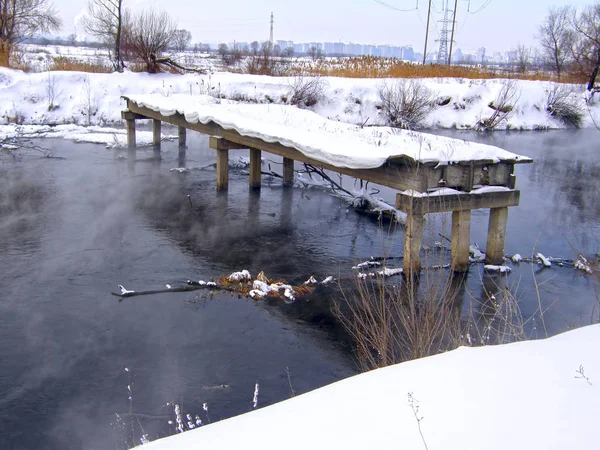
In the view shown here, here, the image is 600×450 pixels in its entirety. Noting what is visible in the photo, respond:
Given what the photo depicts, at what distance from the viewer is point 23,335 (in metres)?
5.85

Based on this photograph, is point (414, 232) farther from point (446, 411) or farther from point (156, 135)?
point (156, 135)

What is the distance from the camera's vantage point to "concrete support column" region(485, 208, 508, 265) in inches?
309

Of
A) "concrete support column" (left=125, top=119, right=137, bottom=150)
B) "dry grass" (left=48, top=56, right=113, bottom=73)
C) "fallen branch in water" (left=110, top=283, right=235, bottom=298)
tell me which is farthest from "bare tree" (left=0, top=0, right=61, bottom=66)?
"fallen branch in water" (left=110, top=283, right=235, bottom=298)

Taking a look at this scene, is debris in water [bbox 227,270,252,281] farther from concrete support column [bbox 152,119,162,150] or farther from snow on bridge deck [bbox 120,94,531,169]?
concrete support column [bbox 152,119,162,150]

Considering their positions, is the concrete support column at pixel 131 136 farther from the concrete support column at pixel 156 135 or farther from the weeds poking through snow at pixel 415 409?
the weeds poking through snow at pixel 415 409

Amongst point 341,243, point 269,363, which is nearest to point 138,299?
point 269,363

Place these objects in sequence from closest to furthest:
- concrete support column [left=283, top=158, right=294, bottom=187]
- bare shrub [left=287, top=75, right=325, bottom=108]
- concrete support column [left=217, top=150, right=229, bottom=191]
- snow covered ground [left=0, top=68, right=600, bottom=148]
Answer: concrete support column [left=217, top=150, right=229, bottom=191]
concrete support column [left=283, top=158, right=294, bottom=187]
snow covered ground [left=0, top=68, right=600, bottom=148]
bare shrub [left=287, top=75, right=325, bottom=108]

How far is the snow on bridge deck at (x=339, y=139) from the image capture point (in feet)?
23.5

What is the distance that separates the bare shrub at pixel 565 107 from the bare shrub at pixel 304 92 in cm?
1120

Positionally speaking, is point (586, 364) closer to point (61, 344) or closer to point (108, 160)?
point (61, 344)

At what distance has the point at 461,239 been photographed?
7.55 meters

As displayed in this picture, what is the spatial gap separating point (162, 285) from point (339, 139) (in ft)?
10.1

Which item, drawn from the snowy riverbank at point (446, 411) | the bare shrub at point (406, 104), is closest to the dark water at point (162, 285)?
the snowy riverbank at point (446, 411)

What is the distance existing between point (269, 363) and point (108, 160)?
10477 mm
